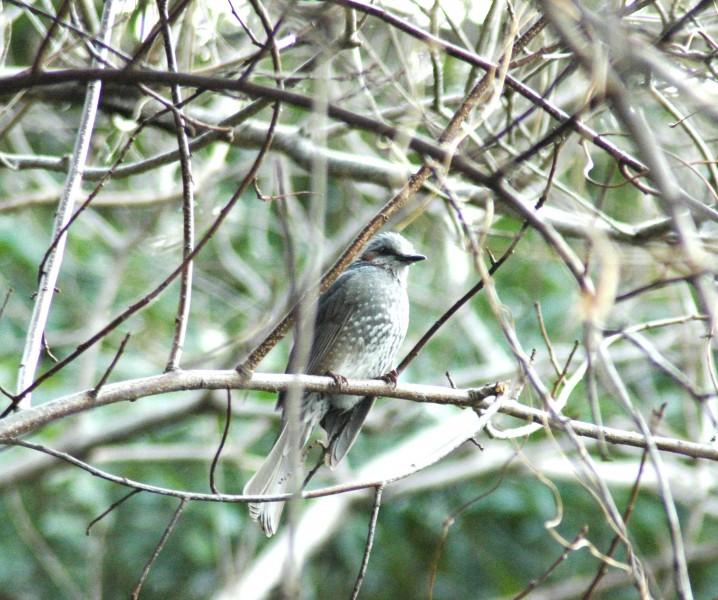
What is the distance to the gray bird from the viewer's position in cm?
454

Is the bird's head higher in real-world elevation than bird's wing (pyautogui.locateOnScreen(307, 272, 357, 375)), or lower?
higher

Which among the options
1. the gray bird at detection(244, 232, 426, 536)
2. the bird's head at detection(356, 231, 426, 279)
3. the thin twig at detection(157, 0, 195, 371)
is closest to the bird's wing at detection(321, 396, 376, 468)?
the gray bird at detection(244, 232, 426, 536)

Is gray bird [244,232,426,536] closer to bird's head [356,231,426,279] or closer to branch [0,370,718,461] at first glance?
bird's head [356,231,426,279]

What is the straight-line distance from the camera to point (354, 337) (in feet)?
15.2

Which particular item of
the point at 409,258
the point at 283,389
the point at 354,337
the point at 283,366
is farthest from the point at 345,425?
the point at 283,366

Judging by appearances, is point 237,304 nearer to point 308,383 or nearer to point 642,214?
point 642,214

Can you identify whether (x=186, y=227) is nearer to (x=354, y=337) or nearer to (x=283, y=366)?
(x=354, y=337)

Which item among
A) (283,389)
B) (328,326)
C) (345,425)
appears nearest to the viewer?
(283,389)

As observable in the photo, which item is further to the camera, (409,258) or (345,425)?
(409,258)

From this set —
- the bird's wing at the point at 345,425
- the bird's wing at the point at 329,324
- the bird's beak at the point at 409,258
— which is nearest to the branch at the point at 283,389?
the bird's wing at the point at 345,425

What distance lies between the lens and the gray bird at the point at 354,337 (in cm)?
454

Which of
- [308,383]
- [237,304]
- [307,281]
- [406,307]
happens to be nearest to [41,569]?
[237,304]

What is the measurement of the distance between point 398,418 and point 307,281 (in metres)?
6.17

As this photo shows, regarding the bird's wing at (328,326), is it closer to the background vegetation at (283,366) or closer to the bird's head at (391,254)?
the bird's head at (391,254)
